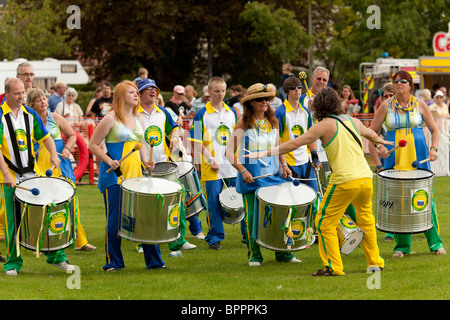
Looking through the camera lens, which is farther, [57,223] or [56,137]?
[56,137]

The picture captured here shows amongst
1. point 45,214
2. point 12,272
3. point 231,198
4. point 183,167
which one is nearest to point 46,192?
point 45,214

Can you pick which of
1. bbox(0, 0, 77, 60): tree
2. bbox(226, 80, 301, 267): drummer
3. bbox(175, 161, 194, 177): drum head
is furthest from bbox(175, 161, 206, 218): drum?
bbox(0, 0, 77, 60): tree

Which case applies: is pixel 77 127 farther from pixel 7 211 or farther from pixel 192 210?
pixel 7 211

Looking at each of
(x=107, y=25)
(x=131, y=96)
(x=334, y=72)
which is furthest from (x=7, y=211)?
(x=334, y=72)

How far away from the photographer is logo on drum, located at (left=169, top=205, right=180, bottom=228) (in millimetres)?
8484

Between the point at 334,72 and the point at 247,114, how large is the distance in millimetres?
34232

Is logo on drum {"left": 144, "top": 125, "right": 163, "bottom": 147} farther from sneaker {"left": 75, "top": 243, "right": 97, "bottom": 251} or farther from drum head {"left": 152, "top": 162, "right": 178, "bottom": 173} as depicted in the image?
sneaker {"left": 75, "top": 243, "right": 97, "bottom": 251}

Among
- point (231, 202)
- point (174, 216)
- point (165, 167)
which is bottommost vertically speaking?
point (231, 202)

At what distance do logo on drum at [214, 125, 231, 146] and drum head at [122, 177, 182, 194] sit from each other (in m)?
2.39

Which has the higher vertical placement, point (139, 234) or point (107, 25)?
point (107, 25)

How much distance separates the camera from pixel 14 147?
8.80 meters

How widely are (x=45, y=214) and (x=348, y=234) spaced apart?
2902 millimetres

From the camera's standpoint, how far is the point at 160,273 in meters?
8.97

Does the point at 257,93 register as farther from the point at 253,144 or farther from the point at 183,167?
the point at 183,167
